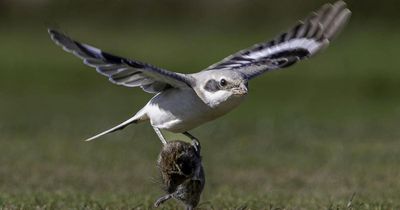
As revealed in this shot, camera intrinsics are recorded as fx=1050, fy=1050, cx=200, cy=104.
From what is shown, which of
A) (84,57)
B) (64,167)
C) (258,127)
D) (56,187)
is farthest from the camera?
(258,127)

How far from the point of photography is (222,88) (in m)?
8.10

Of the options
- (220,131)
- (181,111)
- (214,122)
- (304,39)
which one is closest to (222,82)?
(181,111)

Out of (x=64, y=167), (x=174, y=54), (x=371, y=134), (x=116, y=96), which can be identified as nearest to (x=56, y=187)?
(x=64, y=167)

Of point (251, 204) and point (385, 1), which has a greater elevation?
point (251, 204)

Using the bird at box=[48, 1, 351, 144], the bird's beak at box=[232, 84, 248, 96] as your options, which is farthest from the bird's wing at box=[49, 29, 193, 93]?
the bird's beak at box=[232, 84, 248, 96]

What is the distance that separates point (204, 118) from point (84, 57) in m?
1.10

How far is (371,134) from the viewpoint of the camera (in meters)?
16.2

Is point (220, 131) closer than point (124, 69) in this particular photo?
No

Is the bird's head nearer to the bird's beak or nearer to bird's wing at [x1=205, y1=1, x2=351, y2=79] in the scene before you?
the bird's beak

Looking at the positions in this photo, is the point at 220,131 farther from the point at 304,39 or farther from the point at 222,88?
the point at 222,88

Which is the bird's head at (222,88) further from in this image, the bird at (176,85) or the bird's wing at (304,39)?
the bird's wing at (304,39)

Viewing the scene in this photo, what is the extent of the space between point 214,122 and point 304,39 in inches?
315

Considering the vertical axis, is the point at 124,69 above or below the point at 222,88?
above

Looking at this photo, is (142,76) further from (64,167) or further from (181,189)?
(64,167)
